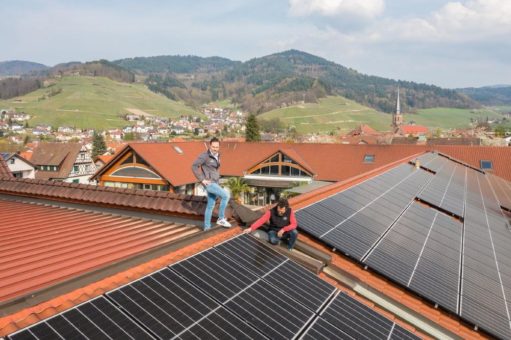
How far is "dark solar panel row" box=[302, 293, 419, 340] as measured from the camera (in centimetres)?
549

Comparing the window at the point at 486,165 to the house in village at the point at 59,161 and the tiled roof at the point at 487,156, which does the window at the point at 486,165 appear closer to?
the tiled roof at the point at 487,156

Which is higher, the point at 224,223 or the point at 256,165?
the point at 224,223

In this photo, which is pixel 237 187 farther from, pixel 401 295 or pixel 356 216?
pixel 401 295

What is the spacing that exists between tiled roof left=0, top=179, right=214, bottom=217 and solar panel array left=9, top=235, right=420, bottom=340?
3.95 meters

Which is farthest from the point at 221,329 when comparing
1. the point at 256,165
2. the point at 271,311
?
the point at 256,165

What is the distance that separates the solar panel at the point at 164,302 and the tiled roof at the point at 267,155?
36.7 m

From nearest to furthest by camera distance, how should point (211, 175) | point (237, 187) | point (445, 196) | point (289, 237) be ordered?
1. point (289, 237)
2. point (211, 175)
3. point (445, 196)
4. point (237, 187)

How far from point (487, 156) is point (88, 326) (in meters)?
52.2

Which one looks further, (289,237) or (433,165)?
(433,165)

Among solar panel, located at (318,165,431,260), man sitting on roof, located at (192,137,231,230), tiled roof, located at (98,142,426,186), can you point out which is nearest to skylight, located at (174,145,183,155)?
tiled roof, located at (98,142,426,186)

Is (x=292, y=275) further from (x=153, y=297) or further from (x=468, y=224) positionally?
(x=468, y=224)

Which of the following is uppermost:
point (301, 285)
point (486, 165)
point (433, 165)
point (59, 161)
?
point (301, 285)

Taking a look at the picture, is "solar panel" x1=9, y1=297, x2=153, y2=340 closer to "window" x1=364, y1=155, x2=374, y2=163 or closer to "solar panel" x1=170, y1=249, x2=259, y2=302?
"solar panel" x1=170, y1=249, x2=259, y2=302

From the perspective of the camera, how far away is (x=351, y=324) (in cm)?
593
